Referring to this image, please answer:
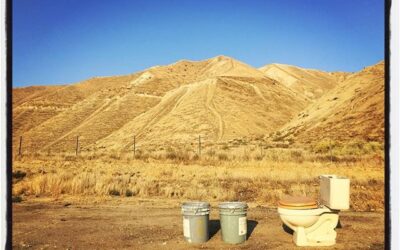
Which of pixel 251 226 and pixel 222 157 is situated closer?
pixel 251 226

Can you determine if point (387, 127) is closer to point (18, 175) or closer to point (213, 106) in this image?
point (18, 175)

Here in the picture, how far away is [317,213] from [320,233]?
0.42 metres

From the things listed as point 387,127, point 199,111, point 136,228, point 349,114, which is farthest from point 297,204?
point 199,111

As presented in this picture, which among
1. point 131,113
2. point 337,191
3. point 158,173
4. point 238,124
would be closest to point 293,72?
point 131,113

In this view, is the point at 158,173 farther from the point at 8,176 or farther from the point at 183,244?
the point at 8,176

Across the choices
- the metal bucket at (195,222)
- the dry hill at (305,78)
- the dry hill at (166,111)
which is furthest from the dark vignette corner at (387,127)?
the dry hill at (305,78)

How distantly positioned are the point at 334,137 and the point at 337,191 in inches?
1056

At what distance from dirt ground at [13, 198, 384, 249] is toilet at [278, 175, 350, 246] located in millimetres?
252

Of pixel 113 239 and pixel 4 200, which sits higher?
pixel 4 200

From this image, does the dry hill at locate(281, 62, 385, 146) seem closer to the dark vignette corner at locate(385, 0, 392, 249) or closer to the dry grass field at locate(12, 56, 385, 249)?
the dry grass field at locate(12, 56, 385, 249)

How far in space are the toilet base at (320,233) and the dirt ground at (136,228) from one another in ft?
0.56

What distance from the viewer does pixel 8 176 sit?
4.81m

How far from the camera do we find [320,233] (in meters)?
7.34

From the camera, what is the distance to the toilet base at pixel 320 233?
23.9 feet
